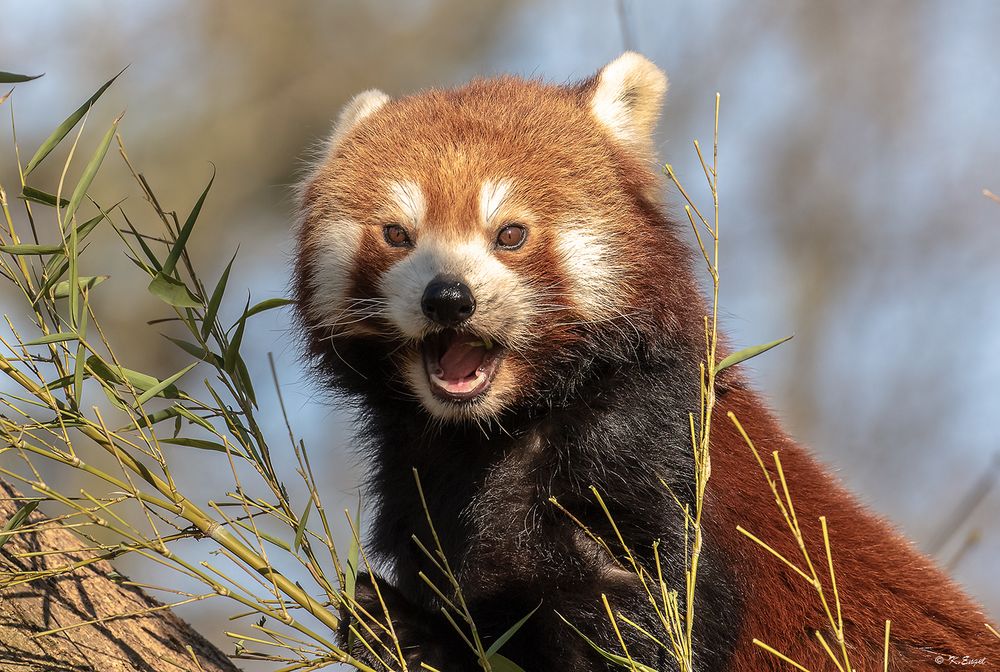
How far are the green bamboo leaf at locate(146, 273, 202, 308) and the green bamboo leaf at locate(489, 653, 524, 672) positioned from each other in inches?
45.9

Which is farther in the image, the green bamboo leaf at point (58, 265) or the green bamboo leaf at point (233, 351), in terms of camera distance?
the green bamboo leaf at point (233, 351)

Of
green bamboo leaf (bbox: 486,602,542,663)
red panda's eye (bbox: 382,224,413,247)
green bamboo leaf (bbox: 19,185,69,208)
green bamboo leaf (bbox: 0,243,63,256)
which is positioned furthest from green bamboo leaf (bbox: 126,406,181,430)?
green bamboo leaf (bbox: 486,602,542,663)

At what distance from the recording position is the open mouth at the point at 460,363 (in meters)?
2.93

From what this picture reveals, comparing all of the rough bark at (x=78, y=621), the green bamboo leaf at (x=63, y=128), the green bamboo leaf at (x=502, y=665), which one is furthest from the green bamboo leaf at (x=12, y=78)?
the green bamboo leaf at (x=502, y=665)

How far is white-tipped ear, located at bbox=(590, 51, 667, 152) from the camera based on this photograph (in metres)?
3.52

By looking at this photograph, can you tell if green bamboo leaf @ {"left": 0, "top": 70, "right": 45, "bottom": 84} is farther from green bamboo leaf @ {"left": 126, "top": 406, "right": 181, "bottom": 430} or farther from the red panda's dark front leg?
the red panda's dark front leg

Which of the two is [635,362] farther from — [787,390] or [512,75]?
[787,390]

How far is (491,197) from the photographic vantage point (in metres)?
3.05

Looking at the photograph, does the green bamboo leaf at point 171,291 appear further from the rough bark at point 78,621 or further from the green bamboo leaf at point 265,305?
the rough bark at point 78,621

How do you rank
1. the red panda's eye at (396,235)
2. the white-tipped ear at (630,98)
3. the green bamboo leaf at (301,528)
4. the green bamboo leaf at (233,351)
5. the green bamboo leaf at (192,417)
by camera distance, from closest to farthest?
the green bamboo leaf at (301,528), the green bamboo leaf at (192,417), the green bamboo leaf at (233,351), the red panda's eye at (396,235), the white-tipped ear at (630,98)

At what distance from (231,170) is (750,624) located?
25.7 feet

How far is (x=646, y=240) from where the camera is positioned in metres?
3.11

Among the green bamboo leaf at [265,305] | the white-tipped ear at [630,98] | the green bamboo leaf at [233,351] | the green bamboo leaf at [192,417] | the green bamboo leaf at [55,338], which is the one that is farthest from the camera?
the white-tipped ear at [630,98]

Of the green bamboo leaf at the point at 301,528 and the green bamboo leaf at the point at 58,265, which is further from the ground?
the green bamboo leaf at the point at 58,265
